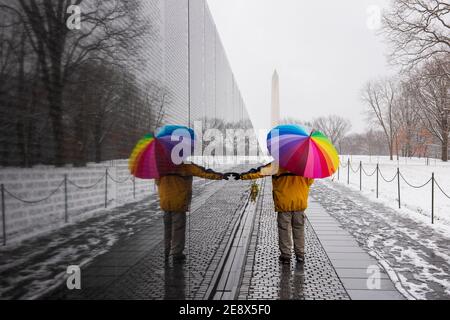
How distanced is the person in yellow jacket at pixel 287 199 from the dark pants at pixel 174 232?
1331 millimetres

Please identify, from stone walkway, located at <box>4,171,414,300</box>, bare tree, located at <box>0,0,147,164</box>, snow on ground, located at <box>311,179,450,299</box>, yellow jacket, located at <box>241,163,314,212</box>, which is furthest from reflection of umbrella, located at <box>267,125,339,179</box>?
bare tree, located at <box>0,0,147,164</box>

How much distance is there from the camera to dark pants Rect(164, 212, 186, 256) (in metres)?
3.55

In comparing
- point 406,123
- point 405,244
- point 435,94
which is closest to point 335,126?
point 406,123

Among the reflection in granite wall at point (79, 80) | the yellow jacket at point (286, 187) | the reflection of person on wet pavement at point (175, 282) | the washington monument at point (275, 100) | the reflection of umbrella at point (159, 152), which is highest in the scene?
the washington monument at point (275, 100)

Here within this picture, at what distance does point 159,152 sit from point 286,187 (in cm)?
224

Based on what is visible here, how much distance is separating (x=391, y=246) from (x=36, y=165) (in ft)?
19.2

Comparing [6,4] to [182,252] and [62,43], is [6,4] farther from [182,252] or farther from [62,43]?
[182,252]

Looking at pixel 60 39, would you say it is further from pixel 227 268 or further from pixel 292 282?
pixel 227 268

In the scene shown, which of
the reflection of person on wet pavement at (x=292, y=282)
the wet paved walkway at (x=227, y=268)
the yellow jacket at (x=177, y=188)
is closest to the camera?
the wet paved walkway at (x=227, y=268)

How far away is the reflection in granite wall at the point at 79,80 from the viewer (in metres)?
1.76

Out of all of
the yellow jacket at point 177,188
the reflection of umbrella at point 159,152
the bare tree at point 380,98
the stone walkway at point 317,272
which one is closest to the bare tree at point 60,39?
the reflection of umbrella at point 159,152

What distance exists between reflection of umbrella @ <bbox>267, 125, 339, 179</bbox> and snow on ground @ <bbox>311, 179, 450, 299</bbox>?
60.1 inches

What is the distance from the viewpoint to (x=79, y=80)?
212 cm

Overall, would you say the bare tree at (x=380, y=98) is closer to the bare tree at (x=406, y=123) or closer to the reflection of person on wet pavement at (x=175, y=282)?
the bare tree at (x=406, y=123)
